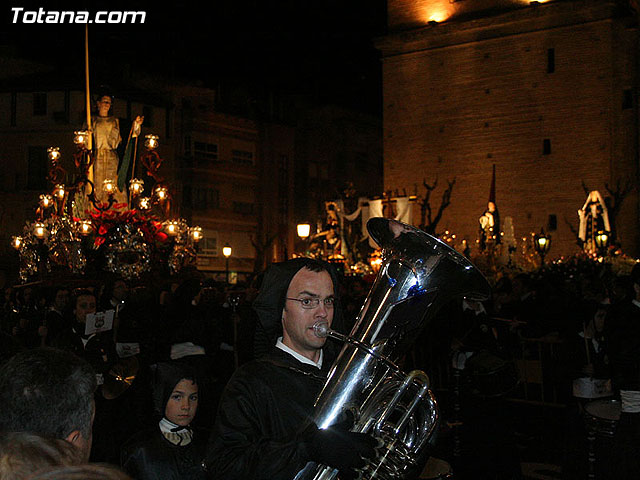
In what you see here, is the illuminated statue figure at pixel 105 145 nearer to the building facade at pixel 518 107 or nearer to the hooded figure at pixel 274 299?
the building facade at pixel 518 107

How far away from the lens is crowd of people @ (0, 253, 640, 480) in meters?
2.62

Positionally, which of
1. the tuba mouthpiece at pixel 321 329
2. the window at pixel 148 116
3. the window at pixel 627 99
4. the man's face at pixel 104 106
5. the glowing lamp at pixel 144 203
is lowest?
the tuba mouthpiece at pixel 321 329

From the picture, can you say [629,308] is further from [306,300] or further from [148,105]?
[148,105]

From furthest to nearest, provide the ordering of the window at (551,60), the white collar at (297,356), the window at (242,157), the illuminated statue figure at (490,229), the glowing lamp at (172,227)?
the window at (242,157) → the window at (551,60) → the illuminated statue figure at (490,229) → the glowing lamp at (172,227) → the white collar at (297,356)

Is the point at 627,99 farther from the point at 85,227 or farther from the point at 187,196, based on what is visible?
the point at 187,196

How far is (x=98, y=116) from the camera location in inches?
847

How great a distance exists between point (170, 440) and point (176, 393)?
307mm

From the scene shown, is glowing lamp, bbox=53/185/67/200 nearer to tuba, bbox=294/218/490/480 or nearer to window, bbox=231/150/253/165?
tuba, bbox=294/218/490/480

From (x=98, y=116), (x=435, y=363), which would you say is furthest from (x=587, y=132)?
(x=435, y=363)

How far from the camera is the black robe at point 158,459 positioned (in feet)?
15.7

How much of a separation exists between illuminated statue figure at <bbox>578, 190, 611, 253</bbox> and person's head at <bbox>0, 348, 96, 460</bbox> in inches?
1044

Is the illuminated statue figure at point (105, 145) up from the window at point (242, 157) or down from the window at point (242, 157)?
down

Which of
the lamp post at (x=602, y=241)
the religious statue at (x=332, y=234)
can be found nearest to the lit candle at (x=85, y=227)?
the religious statue at (x=332, y=234)

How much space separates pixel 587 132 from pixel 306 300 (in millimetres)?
29028
